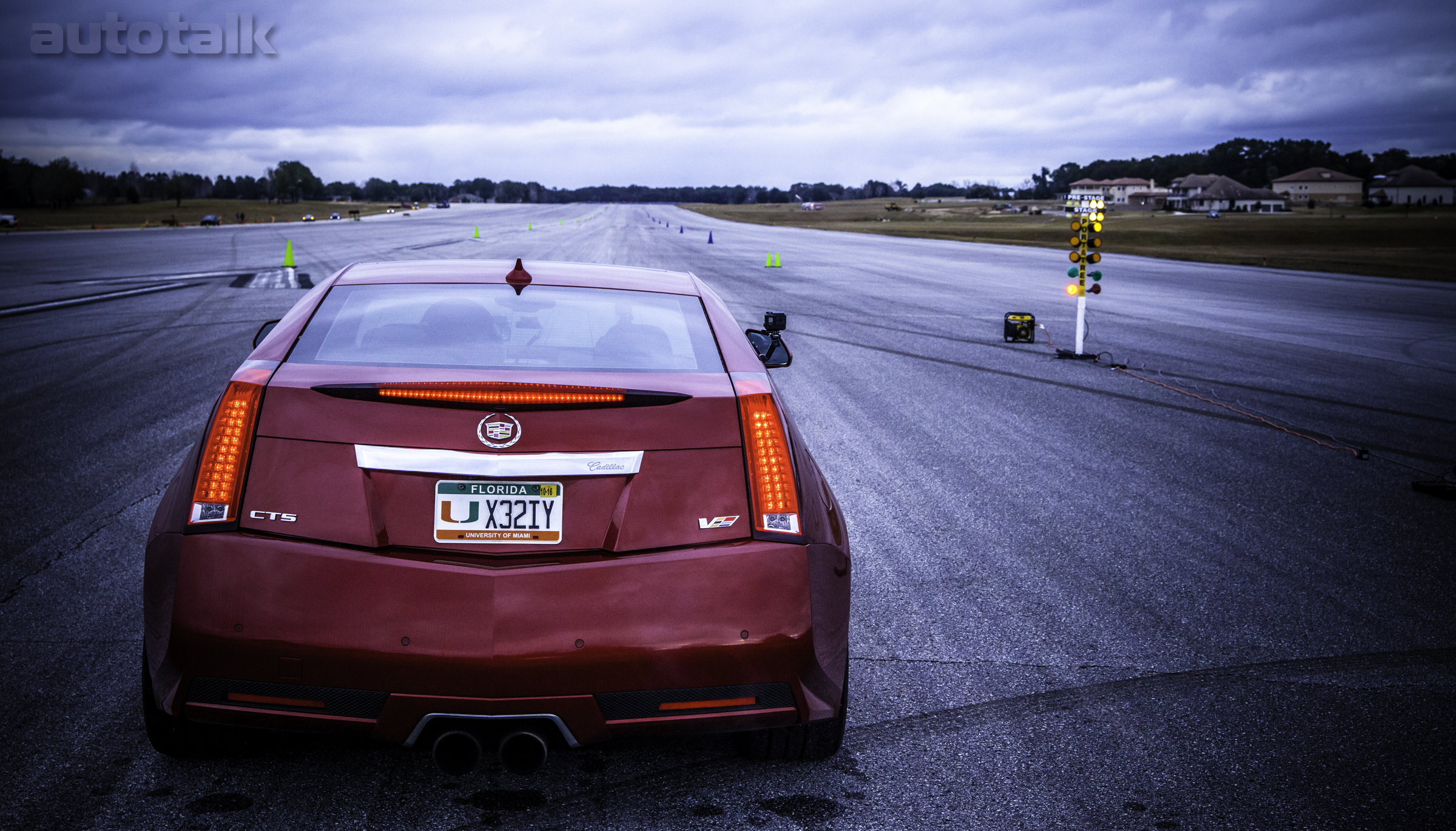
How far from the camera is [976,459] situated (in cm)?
759

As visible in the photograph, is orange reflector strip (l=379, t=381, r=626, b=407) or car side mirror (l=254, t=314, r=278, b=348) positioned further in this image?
car side mirror (l=254, t=314, r=278, b=348)

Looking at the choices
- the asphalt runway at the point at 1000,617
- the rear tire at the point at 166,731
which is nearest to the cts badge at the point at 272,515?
the rear tire at the point at 166,731

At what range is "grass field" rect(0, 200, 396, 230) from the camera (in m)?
80.3

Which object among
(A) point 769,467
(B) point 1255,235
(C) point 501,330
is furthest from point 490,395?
(B) point 1255,235

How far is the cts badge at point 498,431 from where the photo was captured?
2.68m

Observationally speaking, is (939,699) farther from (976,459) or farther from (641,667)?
(976,459)

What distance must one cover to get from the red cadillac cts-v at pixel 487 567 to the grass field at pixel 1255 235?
88.2 ft

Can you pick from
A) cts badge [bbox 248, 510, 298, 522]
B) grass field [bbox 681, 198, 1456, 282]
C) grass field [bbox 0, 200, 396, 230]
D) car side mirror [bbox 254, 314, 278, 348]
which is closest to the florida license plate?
cts badge [bbox 248, 510, 298, 522]

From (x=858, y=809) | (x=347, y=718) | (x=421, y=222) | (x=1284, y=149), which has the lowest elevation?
(x=858, y=809)

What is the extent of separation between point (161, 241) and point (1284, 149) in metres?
195

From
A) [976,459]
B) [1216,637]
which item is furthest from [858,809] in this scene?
[976,459]

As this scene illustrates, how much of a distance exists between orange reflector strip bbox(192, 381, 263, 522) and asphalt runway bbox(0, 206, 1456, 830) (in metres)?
0.93

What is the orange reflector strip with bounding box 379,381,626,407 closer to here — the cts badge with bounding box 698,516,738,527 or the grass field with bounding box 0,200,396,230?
the cts badge with bounding box 698,516,738,527

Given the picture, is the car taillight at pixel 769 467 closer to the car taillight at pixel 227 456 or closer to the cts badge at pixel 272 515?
the cts badge at pixel 272 515
